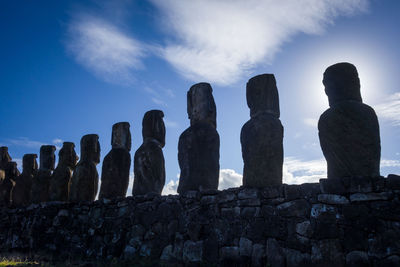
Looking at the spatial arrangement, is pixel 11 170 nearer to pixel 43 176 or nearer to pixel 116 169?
pixel 43 176

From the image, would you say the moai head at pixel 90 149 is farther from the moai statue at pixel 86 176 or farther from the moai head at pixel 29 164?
the moai head at pixel 29 164

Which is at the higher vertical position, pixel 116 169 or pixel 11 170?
pixel 11 170

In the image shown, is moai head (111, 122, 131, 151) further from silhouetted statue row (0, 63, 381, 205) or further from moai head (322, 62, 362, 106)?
moai head (322, 62, 362, 106)

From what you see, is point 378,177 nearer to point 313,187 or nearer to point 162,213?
point 313,187

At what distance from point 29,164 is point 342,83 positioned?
12311mm

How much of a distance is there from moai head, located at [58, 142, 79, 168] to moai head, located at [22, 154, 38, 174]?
2787 mm

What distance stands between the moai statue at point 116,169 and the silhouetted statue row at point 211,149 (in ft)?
0.09

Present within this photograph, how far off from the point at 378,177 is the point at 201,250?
3746 mm

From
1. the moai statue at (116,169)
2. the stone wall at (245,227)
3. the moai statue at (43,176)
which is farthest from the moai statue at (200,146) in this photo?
the moai statue at (43,176)

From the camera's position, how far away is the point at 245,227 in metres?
7.25

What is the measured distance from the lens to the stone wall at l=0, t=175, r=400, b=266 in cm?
589

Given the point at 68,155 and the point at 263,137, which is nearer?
the point at 263,137

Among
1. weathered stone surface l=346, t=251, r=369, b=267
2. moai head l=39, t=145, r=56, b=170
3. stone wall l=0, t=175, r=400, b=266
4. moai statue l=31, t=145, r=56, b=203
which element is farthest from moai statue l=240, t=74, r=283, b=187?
moai head l=39, t=145, r=56, b=170

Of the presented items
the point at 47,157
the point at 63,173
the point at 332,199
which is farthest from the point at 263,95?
the point at 47,157
